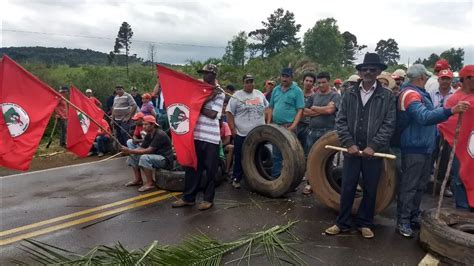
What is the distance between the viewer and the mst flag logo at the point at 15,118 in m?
5.23

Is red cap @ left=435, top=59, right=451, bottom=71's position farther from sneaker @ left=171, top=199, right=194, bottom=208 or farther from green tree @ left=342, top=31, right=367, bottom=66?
green tree @ left=342, top=31, right=367, bottom=66

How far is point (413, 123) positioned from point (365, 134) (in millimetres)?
555

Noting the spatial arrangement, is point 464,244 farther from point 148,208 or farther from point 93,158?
point 93,158

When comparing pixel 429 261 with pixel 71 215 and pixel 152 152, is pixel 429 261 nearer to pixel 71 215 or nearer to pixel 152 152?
pixel 152 152

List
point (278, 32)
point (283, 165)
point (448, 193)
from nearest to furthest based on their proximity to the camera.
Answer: point (283, 165)
point (448, 193)
point (278, 32)

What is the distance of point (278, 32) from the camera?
69625 millimetres

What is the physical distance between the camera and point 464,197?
4836 millimetres

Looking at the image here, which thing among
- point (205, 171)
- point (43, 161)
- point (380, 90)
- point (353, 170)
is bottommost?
point (43, 161)

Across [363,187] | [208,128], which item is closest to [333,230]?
[363,187]

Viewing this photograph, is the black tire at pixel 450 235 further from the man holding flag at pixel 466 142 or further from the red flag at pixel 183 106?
the red flag at pixel 183 106

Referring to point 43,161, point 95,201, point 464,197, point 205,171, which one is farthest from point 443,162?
point 43,161

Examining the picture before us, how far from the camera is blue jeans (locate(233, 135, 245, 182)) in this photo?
6910 millimetres

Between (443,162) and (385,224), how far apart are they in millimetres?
2136

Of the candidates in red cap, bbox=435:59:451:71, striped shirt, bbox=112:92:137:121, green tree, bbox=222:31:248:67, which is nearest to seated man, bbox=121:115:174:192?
striped shirt, bbox=112:92:137:121
